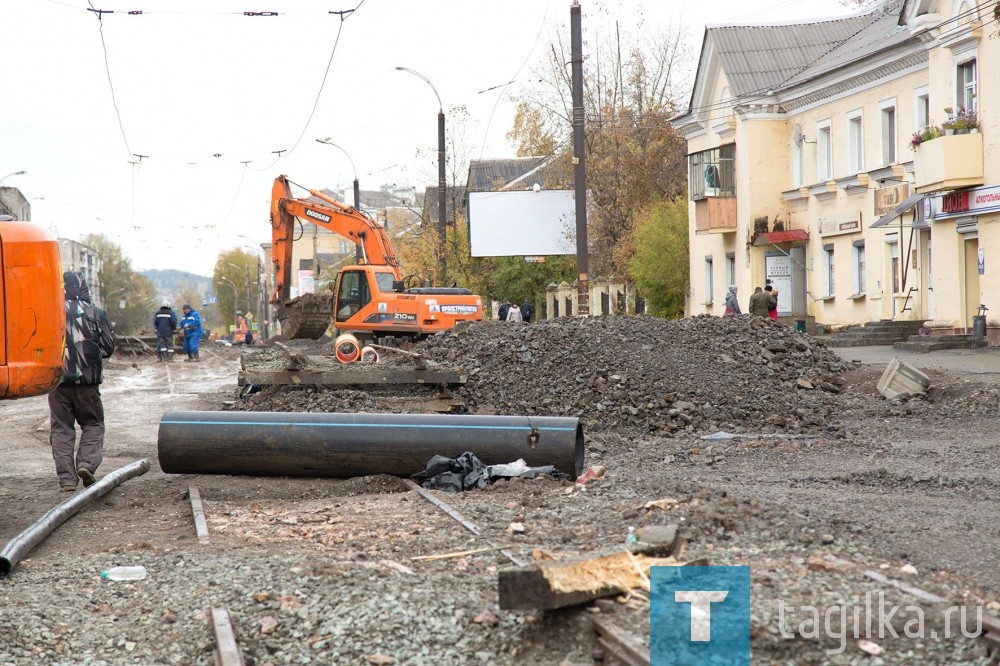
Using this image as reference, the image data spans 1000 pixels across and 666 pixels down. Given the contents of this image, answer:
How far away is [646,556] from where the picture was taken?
5926 mm

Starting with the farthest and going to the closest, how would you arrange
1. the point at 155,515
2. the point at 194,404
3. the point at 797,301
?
the point at 797,301 → the point at 194,404 → the point at 155,515

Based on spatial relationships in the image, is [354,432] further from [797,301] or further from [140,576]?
[797,301]

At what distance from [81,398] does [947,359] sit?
16.5m

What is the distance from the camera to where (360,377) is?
1589 cm

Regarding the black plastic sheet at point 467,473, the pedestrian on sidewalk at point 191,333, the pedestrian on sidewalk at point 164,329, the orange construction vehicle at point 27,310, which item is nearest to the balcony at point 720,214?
the pedestrian on sidewalk at point 191,333

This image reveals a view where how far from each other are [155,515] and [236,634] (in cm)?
417

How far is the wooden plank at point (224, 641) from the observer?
16.3 feet

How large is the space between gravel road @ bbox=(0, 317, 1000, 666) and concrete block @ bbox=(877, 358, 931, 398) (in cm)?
26

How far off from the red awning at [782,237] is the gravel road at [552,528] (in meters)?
19.2

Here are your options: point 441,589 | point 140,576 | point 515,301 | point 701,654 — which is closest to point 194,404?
point 140,576

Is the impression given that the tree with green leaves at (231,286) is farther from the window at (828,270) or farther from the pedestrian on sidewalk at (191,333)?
the window at (828,270)

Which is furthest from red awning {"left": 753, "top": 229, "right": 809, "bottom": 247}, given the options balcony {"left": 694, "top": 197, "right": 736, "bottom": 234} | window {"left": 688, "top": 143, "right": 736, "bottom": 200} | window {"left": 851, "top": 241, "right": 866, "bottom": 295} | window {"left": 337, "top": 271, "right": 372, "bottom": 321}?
window {"left": 337, "top": 271, "right": 372, "bottom": 321}

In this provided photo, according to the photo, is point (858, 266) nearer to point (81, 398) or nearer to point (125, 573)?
point (81, 398)

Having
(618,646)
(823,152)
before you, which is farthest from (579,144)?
(618,646)
